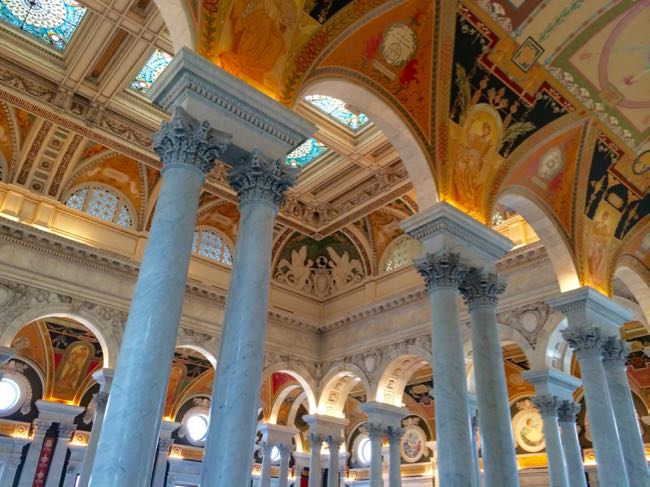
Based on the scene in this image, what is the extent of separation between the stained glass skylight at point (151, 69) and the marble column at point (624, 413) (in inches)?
379

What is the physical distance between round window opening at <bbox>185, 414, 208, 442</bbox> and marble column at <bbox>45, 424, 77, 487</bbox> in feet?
14.0

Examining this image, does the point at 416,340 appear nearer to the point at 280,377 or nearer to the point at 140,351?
the point at 280,377

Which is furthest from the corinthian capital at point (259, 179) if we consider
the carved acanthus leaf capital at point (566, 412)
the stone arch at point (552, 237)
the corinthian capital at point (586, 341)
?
the carved acanthus leaf capital at point (566, 412)

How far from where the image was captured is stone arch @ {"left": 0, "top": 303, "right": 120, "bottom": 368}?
11.6 metres

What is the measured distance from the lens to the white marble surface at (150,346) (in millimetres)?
3988

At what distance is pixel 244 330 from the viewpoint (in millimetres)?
5051

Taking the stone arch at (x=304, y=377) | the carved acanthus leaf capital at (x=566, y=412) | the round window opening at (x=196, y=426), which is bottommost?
the carved acanthus leaf capital at (x=566, y=412)

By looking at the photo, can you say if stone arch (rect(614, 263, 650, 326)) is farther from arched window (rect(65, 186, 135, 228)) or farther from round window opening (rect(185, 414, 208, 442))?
round window opening (rect(185, 414, 208, 442))

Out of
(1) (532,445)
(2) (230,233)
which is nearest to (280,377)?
(2) (230,233)

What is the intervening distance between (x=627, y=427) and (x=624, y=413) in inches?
9.2

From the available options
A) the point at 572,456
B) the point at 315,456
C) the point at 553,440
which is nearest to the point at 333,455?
the point at 315,456

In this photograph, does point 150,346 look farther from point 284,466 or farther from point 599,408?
point 284,466

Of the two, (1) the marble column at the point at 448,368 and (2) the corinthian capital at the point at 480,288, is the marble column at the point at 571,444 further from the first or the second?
(1) the marble column at the point at 448,368

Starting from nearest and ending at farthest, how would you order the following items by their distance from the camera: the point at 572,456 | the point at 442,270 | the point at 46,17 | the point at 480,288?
1. the point at 442,270
2. the point at 480,288
3. the point at 46,17
4. the point at 572,456
